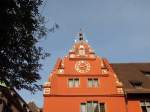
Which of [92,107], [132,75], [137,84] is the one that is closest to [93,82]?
[92,107]

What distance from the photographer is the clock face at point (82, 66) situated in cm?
2784

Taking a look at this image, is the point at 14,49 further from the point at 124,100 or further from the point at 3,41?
the point at 124,100

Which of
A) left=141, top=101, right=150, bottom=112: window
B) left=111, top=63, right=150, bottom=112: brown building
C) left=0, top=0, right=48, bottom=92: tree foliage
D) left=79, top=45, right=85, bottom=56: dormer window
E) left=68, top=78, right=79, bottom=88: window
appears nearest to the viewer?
left=0, top=0, right=48, bottom=92: tree foliage

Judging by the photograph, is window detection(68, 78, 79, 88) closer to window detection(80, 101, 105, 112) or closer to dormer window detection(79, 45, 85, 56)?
window detection(80, 101, 105, 112)

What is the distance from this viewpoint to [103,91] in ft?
86.7

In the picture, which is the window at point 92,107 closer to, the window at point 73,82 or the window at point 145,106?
the window at point 73,82

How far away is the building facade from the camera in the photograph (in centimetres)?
2552

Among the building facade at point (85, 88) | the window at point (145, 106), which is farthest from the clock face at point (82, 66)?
the window at point (145, 106)

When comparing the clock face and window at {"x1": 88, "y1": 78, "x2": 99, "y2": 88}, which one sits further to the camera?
the clock face

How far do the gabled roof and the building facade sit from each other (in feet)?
2.14

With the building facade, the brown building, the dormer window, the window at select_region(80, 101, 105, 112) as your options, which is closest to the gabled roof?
the brown building

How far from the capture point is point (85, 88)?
87.2 ft

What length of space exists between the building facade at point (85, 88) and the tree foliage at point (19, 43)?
8.76m

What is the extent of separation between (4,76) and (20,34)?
233 cm
